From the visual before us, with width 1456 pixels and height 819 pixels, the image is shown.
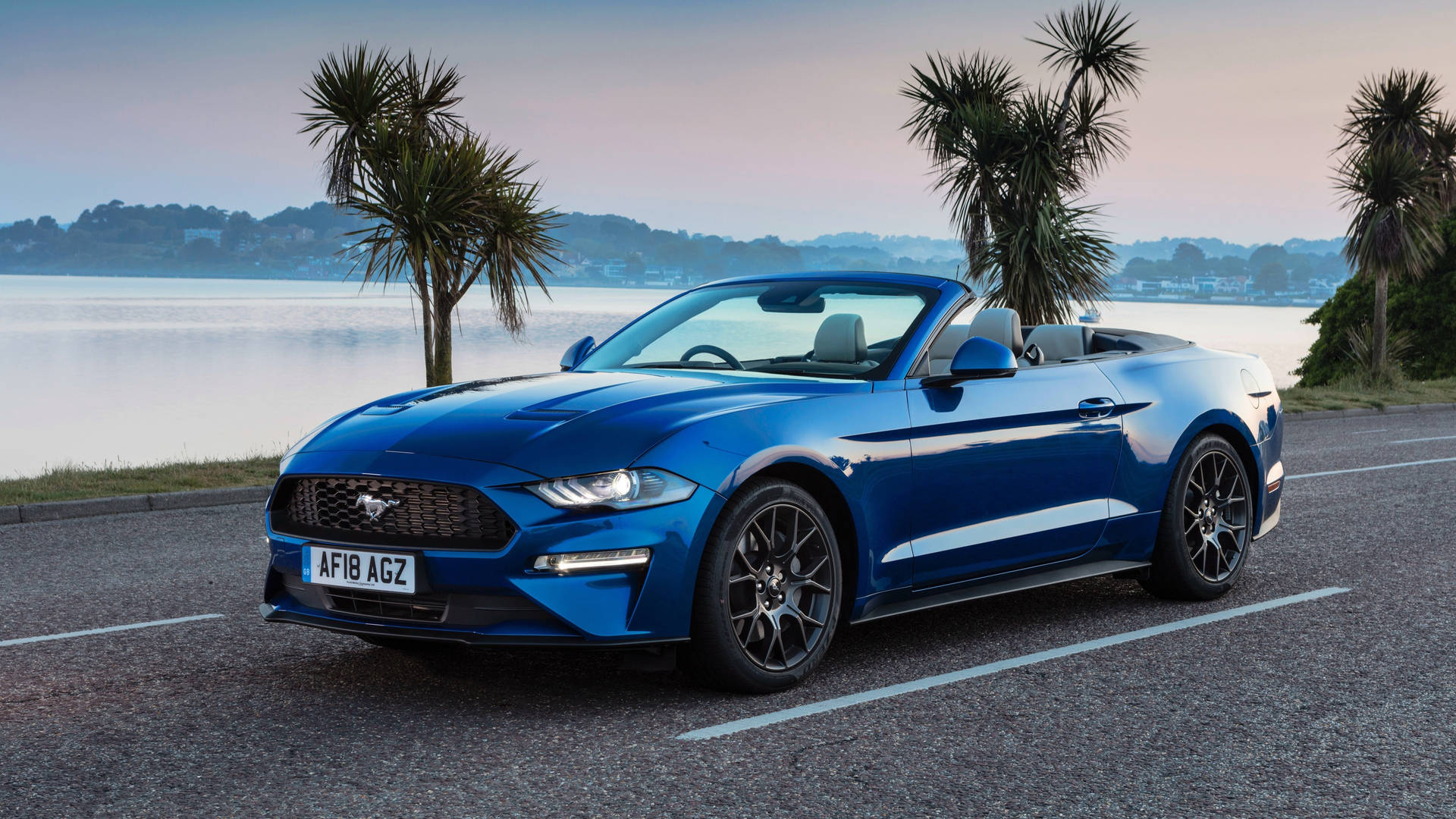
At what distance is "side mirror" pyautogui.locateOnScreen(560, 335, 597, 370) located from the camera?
242 inches

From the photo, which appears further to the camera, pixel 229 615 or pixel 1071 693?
pixel 229 615

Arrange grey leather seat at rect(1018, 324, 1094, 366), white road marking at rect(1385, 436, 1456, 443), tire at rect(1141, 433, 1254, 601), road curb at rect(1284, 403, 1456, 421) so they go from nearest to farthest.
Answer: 1. tire at rect(1141, 433, 1254, 601)
2. grey leather seat at rect(1018, 324, 1094, 366)
3. white road marking at rect(1385, 436, 1456, 443)
4. road curb at rect(1284, 403, 1456, 421)

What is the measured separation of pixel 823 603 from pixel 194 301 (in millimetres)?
134051

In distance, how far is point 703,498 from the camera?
4457 millimetres

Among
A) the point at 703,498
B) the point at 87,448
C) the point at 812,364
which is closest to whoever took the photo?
the point at 703,498

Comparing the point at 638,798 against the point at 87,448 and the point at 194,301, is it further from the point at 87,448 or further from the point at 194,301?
the point at 194,301

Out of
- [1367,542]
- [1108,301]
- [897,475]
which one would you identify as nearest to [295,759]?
[897,475]

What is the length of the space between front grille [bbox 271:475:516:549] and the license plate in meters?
0.05

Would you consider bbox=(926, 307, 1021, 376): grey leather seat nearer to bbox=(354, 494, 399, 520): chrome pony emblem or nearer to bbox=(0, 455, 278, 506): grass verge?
bbox=(354, 494, 399, 520): chrome pony emblem

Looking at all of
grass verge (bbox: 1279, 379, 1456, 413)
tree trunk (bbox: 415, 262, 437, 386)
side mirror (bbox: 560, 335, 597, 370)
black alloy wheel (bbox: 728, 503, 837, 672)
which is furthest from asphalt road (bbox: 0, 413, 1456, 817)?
grass verge (bbox: 1279, 379, 1456, 413)

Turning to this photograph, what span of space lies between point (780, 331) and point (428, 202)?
10.9 meters

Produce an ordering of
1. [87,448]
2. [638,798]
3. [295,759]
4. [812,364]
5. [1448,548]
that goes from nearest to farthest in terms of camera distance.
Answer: [638,798] → [295,759] → [812,364] → [1448,548] → [87,448]

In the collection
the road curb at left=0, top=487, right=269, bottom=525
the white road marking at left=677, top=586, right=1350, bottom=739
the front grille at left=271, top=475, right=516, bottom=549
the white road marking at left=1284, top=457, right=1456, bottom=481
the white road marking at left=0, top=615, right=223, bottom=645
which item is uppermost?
the front grille at left=271, top=475, right=516, bottom=549

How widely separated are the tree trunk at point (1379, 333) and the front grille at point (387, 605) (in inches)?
971
